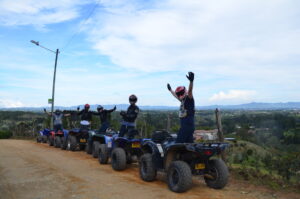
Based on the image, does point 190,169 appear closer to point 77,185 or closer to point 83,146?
point 77,185

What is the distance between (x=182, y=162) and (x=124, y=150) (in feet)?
12.0

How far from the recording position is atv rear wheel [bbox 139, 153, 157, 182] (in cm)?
805

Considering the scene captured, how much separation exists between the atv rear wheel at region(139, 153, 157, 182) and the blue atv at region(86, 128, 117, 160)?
2.73m

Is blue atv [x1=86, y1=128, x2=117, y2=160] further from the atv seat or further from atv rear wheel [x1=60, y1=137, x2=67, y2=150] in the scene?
the atv seat

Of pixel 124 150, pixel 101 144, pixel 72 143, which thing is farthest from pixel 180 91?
pixel 72 143

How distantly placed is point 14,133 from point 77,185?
108ft

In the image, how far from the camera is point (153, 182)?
8.14 m

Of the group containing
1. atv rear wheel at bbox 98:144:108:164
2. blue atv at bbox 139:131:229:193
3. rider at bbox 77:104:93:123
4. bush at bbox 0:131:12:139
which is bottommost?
bush at bbox 0:131:12:139

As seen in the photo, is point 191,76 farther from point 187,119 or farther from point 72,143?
point 72,143

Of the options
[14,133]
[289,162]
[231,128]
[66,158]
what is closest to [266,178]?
[289,162]

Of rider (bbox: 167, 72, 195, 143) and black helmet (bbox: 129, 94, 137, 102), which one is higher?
black helmet (bbox: 129, 94, 137, 102)

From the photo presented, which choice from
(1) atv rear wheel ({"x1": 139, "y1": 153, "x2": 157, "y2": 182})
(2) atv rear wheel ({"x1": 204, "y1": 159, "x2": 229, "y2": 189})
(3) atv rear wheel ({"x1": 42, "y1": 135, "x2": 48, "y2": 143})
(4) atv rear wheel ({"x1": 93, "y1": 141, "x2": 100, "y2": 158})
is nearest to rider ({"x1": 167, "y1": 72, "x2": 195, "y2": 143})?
(2) atv rear wheel ({"x1": 204, "y1": 159, "x2": 229, "y2": 189})

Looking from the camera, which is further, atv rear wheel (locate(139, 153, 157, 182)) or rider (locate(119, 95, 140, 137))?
rider (locate(119, 95, 140, 137))

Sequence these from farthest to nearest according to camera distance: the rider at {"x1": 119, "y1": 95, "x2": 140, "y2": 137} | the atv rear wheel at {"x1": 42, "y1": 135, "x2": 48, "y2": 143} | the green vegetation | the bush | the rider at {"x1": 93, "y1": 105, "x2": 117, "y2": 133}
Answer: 1. the bush
2. the atv rear wheel at {"x1": 42, "y1": 135, "x2": 48, "y2": 143}
3. the rider at {"x1": 93, "y1": 105, "x2": 117, "y2": 133}
4. the rider at {"x1": 119, "y1": 95, "x2": 140, "y2": 137}
5. the green vegetation
